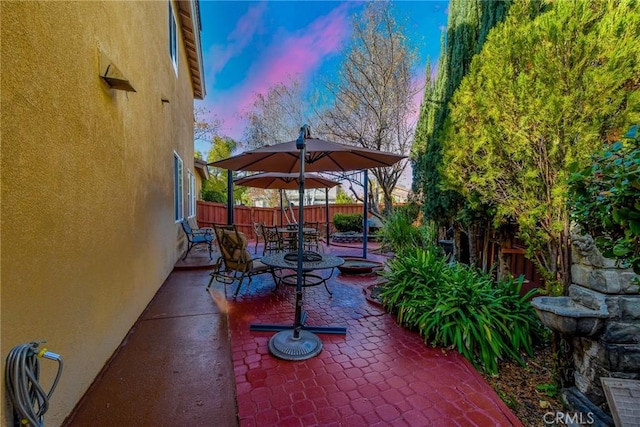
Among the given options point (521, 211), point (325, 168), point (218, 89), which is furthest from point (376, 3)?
point (218, 89)

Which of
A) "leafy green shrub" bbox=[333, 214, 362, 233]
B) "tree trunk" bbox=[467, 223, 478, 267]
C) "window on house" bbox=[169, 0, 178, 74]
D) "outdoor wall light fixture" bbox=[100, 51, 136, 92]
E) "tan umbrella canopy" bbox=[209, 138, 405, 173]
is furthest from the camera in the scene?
"leafy green shrub" bbox=[333, 214, 362, 233]

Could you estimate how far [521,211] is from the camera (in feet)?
10.2

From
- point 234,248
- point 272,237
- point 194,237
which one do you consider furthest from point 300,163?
point 194,237

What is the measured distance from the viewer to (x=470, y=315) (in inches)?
123

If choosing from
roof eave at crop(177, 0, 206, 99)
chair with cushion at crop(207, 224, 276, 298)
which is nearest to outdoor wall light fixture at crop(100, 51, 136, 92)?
chair with cushion at crop(207, 224, 276, 298)

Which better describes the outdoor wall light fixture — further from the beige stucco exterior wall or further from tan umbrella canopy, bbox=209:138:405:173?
tan umbrella canopy, bbox=209:138:405:173

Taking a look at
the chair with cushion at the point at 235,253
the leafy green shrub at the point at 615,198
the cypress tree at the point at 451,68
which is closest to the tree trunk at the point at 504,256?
the cypress tree at the point at 451,68

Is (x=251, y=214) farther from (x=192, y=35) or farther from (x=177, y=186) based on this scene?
(x=192, y=35)

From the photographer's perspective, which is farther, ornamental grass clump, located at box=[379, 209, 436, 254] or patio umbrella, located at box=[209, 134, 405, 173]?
ornamental grass clump, located at box=[379, 209, 436, 254]

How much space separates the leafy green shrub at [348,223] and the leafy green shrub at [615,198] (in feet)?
36.1

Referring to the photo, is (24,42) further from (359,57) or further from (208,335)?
(359,57)

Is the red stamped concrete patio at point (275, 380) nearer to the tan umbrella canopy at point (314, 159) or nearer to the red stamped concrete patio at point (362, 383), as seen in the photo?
the red stamped concrete patio at point (362, 383)

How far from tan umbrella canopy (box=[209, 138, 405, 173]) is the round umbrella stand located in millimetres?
2035

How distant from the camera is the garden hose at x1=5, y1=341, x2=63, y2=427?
1455 mm
